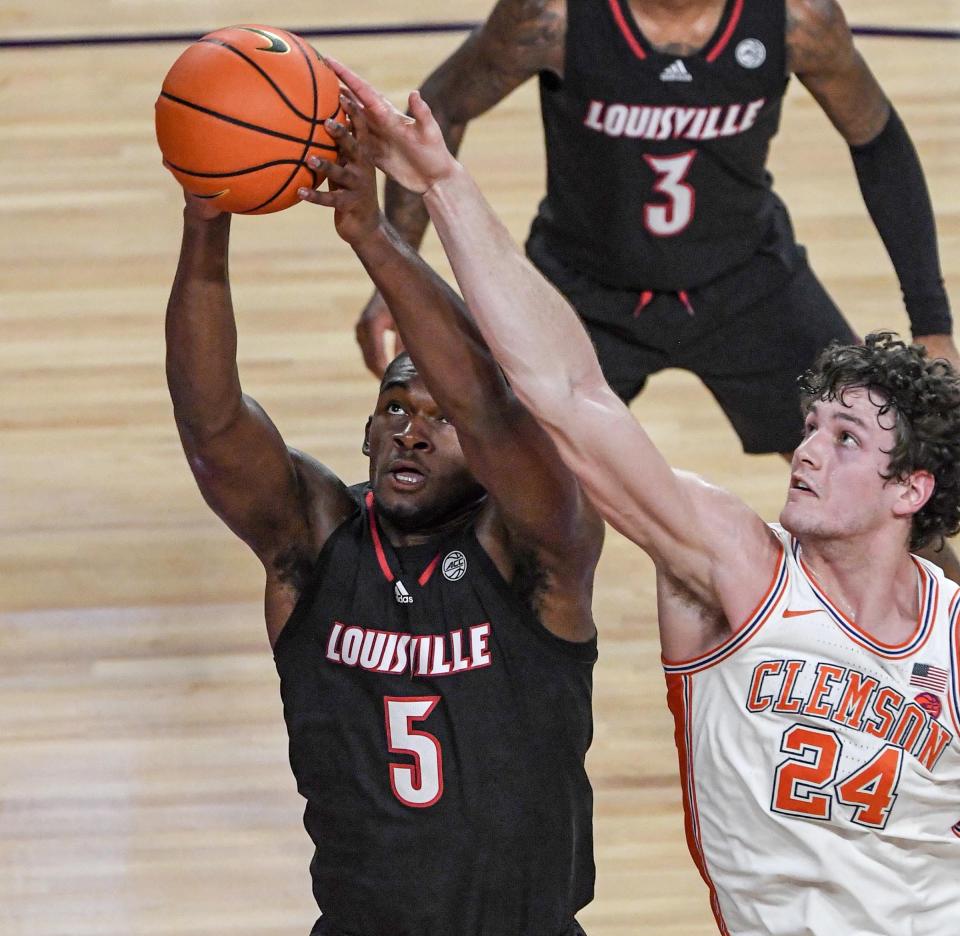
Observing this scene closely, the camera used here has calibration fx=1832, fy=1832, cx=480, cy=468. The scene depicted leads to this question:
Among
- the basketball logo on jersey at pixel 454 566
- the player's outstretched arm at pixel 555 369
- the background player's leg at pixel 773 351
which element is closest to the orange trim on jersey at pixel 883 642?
the player's outstretched arm at pixel 555 369

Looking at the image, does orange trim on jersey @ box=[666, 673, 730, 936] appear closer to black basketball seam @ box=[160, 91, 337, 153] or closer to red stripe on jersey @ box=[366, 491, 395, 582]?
red stripe on jersey @ box=[366, 491, 395, 582]

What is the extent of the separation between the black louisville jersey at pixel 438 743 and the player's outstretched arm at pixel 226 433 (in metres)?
0.14

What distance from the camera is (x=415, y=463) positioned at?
338 centimetres

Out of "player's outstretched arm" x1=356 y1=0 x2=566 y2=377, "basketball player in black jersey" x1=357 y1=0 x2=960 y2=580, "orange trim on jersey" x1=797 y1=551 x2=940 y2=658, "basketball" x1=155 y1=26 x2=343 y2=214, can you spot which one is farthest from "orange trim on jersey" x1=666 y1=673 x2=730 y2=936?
"player's outstretched arm" x1=356 y1=0 x2=566 y2=377

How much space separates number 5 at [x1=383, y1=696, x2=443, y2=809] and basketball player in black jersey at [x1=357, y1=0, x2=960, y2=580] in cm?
166

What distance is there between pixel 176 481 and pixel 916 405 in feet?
12.0

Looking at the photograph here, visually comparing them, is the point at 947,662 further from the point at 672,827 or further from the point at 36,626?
the point at 36,626

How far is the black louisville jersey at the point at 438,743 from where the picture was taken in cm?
330

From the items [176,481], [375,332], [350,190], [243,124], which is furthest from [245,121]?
[176,481]

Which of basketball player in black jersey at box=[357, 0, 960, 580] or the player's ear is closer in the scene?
the player's ear

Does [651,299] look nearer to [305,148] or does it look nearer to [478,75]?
[478,75]

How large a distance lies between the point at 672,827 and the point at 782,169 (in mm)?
4393

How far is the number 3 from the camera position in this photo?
4.89m

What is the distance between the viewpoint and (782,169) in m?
8.51
